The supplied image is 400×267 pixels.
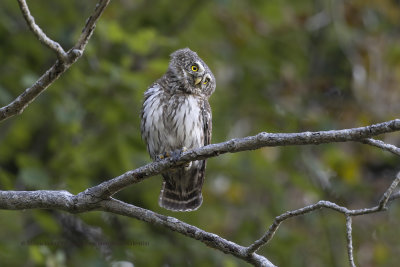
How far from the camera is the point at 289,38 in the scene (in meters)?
8.05

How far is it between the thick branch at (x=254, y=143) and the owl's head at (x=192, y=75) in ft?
6.96

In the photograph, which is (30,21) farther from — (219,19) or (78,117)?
(219,19)

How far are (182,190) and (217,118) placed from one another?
188cm

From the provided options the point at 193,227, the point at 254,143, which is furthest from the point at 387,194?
the point at 193,227

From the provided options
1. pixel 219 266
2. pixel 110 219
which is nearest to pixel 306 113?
pixel 219 266

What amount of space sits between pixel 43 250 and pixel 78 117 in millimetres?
1362

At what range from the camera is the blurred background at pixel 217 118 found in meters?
5.98

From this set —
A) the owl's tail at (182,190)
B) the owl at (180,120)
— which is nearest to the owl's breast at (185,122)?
the owl at (180,120)

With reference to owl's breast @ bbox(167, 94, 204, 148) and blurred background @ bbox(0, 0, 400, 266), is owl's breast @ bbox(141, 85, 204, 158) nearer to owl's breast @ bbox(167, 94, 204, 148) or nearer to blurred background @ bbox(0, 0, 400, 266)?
owl's breast @ bbox(167, 94, 204, 148)

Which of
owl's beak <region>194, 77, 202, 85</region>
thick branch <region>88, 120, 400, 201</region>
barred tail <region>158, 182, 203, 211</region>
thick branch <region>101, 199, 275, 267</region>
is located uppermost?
owl's beak <region>194, 77, 202, 85</region>

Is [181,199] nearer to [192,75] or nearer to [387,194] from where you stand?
[192,75]

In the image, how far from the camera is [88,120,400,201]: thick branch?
276cm

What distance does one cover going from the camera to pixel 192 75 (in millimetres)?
5434

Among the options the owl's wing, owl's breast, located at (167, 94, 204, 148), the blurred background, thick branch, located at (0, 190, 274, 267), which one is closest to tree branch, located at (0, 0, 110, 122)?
thick branch, located at (0, 190, 274, 267)
